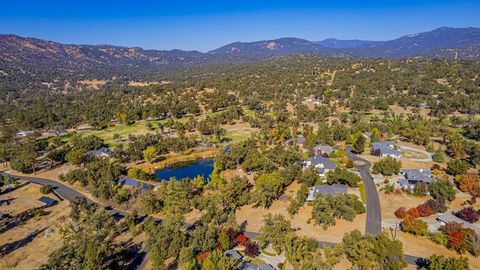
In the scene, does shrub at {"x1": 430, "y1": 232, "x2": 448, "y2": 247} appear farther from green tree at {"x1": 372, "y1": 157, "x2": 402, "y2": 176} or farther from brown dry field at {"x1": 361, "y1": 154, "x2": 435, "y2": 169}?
brown dry field at {"x1": 361, "y1": 154, "x2": 435, "y2": 169}

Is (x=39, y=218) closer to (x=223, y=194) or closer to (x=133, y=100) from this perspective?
(x=223, y=194)

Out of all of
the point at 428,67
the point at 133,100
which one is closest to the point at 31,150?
the point at 133,100

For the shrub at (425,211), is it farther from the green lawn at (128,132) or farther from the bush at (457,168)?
the green lawn at (128,132)

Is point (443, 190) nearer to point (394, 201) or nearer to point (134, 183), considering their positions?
point (394, 201)

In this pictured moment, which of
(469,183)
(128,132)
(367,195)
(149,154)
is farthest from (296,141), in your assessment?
(128,132)

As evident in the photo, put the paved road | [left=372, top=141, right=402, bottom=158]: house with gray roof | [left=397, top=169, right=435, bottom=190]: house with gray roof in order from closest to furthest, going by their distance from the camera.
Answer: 1. the paved road
2. [left=397, top=169, right=435, bottom=190]: house with gray roof
3. [left=372, top=141, right=402, bottom=158]: house with gray roof

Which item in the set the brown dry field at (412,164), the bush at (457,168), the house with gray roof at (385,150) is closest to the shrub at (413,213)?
the bush at (457,168)

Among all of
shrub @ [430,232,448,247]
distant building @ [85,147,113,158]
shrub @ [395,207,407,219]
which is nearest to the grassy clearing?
shrub @ [395,207,407,219]

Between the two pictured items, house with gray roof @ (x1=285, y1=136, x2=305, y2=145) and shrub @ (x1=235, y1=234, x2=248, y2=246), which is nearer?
shrub @ (x1=235, y1=234, x2=248, y2=246)
